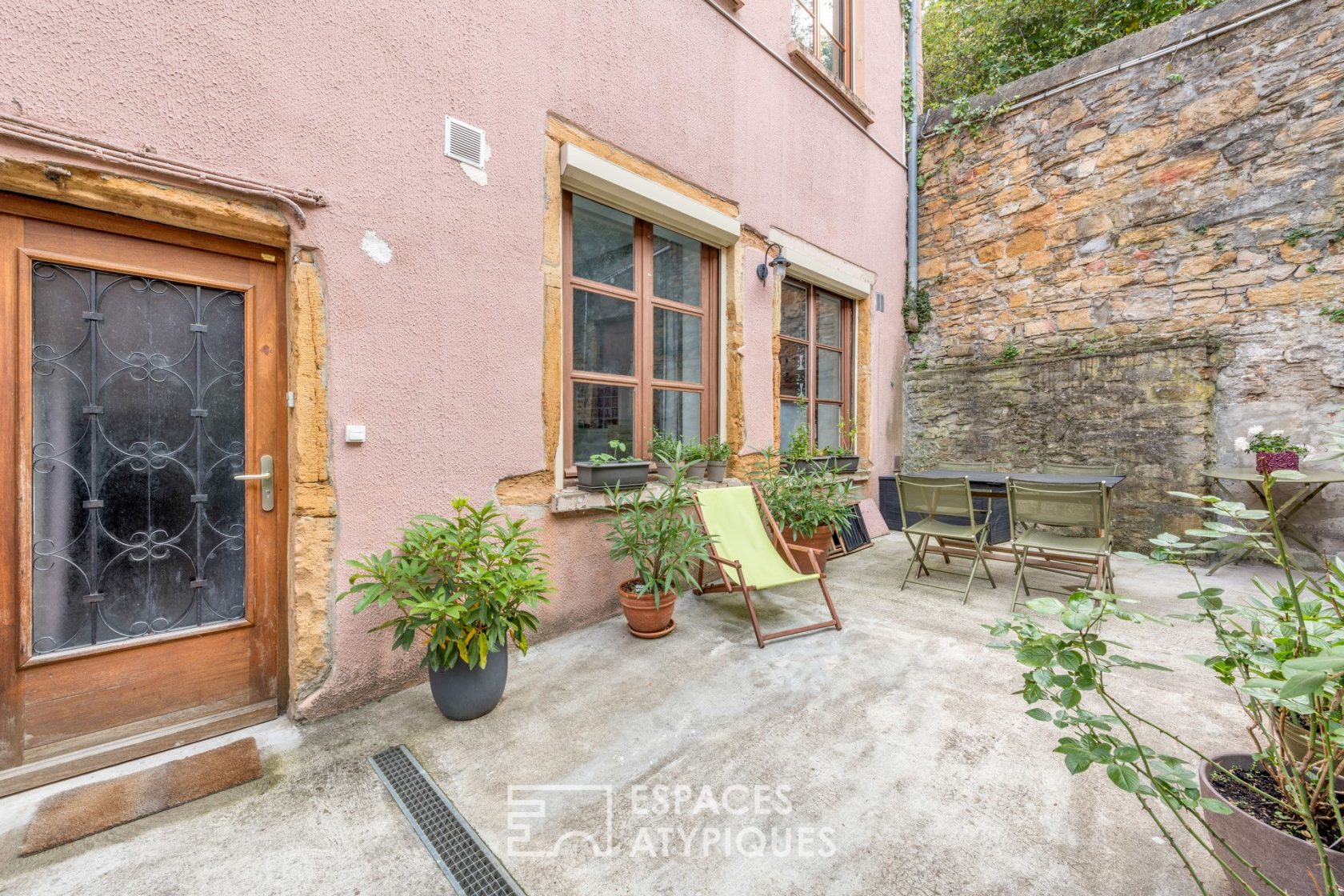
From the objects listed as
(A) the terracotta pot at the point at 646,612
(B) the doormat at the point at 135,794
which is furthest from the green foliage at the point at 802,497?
(B) the doormat at the point at 135,794

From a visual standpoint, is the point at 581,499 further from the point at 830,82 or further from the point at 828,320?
the point at 830,82

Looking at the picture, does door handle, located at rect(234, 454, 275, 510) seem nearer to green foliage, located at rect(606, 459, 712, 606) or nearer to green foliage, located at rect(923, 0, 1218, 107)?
green foliage, located at rect(606, 459, 712, 606)

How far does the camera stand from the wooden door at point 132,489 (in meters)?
1.81

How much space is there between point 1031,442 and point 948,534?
242cm

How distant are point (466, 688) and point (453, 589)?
0.41 m

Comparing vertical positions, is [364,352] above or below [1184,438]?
above

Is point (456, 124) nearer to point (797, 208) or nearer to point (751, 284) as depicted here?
point (751, 284)

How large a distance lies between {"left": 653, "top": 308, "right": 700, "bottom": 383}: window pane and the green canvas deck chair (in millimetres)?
1007

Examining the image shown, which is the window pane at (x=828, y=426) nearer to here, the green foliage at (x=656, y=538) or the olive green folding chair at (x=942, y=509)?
the olive green folding chair at (x=942, y=509)

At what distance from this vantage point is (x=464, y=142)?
2650mm

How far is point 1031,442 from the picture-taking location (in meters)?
5.27

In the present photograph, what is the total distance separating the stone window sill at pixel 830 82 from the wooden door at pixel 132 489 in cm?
441

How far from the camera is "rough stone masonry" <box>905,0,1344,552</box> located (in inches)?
161

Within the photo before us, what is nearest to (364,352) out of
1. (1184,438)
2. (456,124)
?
(456,124)
